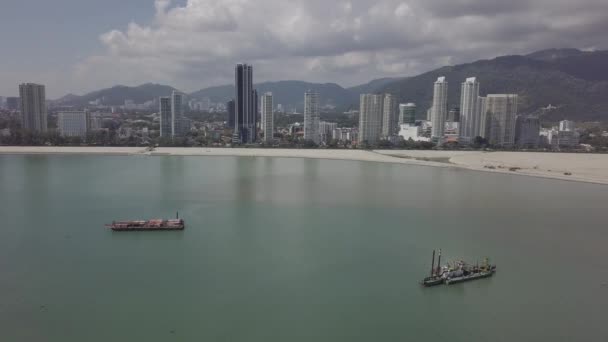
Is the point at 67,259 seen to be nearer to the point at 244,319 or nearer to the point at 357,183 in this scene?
the point at 244,319

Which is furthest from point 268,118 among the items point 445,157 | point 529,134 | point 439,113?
point 529,134

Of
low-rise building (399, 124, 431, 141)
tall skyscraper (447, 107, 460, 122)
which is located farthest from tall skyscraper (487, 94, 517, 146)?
low-rise building (399, 124, 431, 141)

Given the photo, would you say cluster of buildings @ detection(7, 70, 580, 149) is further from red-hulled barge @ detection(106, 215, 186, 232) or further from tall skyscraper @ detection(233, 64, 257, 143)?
red-hulled barge @ detection(106, 215, 186, 232)

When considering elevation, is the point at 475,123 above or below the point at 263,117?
below

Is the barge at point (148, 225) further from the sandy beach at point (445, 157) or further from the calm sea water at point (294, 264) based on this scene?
the sandy beach at point (445, 157)

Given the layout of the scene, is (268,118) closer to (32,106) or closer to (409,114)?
(409,114)

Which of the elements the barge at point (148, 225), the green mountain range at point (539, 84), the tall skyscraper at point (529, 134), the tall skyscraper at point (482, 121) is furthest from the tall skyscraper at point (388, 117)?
the barge at point (148, 225)

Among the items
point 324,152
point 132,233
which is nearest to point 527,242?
point 132,233

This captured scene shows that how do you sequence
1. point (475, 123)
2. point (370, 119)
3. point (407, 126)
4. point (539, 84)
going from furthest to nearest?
1. point (539, 84)
2. point (407, 126)
3. point (370, 119)
4. point (475, 123)
